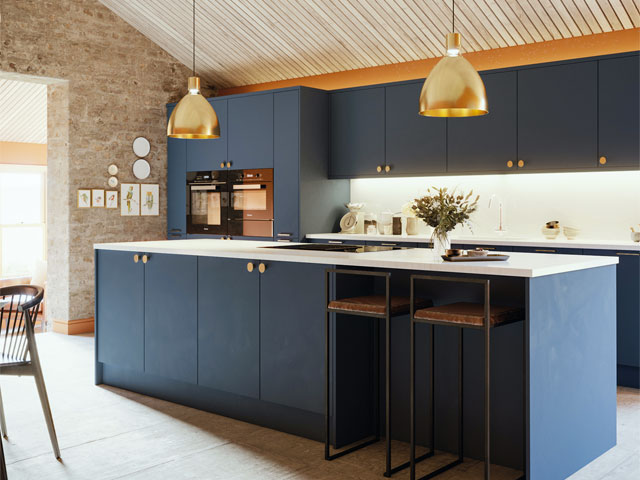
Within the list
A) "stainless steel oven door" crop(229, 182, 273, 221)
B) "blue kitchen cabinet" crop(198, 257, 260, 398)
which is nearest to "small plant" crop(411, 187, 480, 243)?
"blue kitchen cabinet" crop(198, 257, 260, 398)

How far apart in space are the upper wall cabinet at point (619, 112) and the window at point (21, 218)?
8.21 metres

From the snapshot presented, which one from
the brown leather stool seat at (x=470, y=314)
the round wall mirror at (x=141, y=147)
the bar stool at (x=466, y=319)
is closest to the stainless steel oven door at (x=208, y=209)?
the round wall mirror at (x=141, y=147)

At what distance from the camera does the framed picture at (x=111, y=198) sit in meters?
7.20

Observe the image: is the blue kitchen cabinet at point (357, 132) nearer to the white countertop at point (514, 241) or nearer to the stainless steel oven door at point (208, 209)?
the white countertop at point (514, 241)

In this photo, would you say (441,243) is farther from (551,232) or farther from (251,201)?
(251,201)

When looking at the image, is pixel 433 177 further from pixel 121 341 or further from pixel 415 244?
pixel 121 341

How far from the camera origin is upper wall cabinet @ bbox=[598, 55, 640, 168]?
16.4 ft

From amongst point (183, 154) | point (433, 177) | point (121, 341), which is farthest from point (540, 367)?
point (183, 154)

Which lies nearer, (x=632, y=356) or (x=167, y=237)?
(x=632, y=356)

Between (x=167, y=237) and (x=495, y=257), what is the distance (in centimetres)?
511

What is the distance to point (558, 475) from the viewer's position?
3.04m

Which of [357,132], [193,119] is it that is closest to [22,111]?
[357,132]

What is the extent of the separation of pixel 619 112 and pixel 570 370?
104 inches

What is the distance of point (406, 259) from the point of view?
336cm
